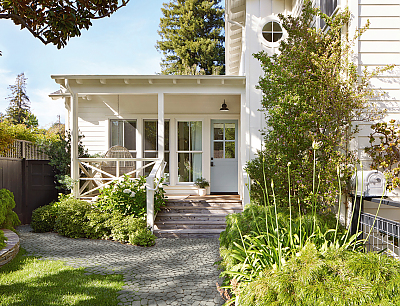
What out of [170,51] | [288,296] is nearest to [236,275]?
[288,296]

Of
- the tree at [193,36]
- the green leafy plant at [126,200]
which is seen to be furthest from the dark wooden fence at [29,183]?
the tree at [193,36]

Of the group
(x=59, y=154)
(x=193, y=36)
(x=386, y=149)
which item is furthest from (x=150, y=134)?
(x=193, y=36)

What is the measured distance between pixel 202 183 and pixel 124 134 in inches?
107

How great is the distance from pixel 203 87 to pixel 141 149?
9.37 feet

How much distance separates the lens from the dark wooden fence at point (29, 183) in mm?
7219

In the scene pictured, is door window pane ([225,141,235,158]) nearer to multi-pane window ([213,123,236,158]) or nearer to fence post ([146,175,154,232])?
multi-pane window ([213,123,236,158])

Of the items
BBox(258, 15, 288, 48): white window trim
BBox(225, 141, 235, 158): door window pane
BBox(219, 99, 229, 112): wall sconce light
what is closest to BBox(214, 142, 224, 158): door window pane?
BBox(225, 141, 235, 158): door window pane

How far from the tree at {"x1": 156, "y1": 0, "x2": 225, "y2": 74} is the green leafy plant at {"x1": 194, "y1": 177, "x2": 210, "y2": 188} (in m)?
13.7

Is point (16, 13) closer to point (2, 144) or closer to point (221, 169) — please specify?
point (2, 144)

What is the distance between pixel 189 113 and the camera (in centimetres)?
858

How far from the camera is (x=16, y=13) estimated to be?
9.71ft

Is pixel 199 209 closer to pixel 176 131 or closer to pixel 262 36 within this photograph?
pixel 176 131

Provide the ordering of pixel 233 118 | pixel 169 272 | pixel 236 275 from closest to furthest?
pixel 236 275
pixel 169 272
pixel 233 118

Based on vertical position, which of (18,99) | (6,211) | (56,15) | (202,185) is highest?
(18,99)
